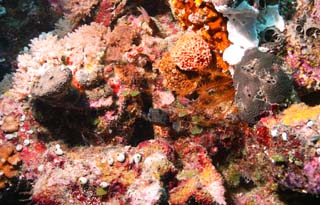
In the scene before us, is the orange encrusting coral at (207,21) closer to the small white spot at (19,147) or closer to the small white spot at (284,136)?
the small white spot at (284,136)

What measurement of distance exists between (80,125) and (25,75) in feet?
3.38

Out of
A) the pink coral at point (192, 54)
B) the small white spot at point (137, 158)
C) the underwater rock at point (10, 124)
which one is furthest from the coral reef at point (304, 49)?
the underwater rock at point (10, 124)

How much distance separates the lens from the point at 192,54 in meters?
4.37

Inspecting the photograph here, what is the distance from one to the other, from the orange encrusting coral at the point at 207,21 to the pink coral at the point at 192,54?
0.47 feet

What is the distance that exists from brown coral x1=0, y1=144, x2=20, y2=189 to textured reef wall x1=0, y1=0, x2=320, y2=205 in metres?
0.01

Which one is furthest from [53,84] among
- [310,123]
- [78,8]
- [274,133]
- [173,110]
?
[310,123]

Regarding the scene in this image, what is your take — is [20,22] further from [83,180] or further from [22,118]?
[83,180]

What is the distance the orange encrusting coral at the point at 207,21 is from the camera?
430cm

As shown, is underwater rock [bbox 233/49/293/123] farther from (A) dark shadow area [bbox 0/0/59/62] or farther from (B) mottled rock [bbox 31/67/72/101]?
(A) dark shadow area [bbox 0/0/59/62]

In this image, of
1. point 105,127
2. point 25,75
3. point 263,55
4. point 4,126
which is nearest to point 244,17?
point 263,55

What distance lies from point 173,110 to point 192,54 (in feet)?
2.74

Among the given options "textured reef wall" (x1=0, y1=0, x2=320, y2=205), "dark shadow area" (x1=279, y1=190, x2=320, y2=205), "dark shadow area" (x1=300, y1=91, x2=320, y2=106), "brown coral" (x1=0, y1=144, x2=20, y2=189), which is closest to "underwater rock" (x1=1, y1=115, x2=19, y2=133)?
"textured reef wall" (x1=0, y1=0, x2=320, y2=205)

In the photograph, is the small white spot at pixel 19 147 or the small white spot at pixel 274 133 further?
the small white spot at pixel 19 147

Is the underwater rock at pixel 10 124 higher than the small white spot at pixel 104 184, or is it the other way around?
the underwater rock at pixel 10 124
